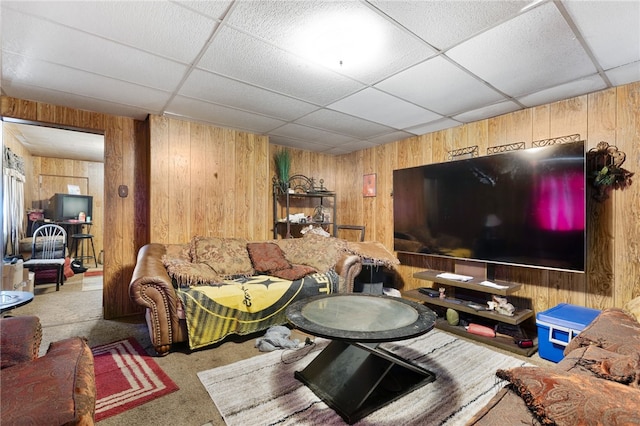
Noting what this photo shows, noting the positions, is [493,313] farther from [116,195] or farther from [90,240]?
[90,240]

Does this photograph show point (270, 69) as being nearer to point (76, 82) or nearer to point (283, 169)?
point (76, 82)

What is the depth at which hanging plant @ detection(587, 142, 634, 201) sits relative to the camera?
2.31m

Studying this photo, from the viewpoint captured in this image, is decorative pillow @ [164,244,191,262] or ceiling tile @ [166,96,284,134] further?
decorative pillow @ [164,244,191,262]

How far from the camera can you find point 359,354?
1.97 m

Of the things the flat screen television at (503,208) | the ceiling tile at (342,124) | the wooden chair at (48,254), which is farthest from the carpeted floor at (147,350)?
the ceiling tile at (342,124)

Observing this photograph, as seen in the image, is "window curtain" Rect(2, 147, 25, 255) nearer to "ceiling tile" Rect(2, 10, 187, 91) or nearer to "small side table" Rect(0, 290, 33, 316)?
"small side table" Rect(0, 290, 33, 316)

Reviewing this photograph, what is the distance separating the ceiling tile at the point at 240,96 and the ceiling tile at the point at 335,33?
70 cm

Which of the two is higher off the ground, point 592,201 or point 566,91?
point 566,91

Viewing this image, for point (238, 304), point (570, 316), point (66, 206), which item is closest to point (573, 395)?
point (570, 316)

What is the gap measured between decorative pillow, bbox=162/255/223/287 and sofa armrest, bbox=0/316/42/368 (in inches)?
41.5

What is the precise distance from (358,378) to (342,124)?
104 inches

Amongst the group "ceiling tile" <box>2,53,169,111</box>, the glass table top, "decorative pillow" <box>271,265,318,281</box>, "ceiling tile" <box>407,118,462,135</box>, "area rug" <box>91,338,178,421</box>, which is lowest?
"area rug" <box>91,338,178,421</box>

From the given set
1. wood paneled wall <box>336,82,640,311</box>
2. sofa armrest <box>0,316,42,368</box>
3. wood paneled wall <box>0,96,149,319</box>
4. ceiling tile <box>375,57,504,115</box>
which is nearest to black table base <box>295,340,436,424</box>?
sofa armrest <box>0,316,42,368</box>

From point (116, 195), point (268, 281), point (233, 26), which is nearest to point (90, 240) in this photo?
point (116, 195)
